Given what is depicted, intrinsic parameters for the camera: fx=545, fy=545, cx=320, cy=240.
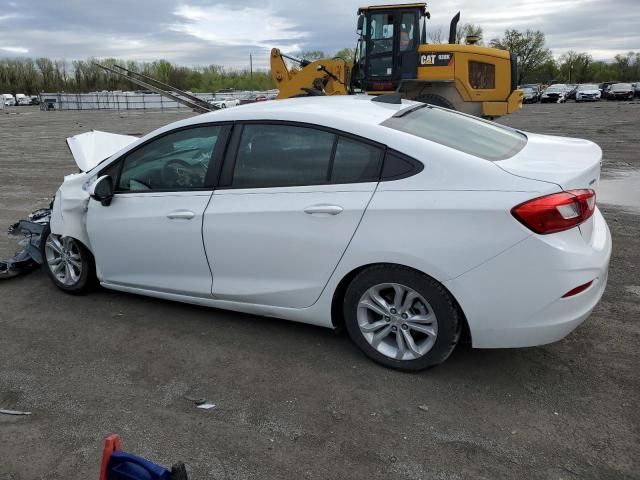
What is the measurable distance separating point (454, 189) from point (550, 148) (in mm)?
1011

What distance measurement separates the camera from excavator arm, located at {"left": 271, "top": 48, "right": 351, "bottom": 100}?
44.5 ft

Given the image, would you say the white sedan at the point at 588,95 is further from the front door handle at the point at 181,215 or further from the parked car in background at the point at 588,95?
the front door handle at the point at 181,215

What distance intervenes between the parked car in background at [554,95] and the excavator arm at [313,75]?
3908cm

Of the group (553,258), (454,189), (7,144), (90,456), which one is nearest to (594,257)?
(553,258)

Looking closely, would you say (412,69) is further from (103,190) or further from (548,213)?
(548,213)

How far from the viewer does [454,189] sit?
298 cm

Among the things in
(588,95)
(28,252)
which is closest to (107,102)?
(588,95)

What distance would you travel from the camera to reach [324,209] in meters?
3.27

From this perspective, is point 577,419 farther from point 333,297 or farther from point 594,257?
point 333,297

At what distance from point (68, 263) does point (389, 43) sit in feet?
34.2

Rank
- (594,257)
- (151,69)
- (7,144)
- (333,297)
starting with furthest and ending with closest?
(151,69)
(7,144)
(333,297)
(594,257)

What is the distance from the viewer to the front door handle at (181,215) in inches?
148

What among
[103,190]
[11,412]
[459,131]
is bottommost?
[11,412]

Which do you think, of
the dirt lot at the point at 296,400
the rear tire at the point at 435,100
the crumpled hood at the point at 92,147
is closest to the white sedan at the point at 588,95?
the rear tire at the point at 435,100
